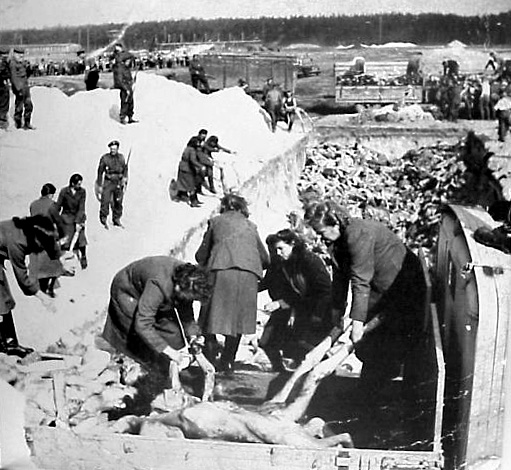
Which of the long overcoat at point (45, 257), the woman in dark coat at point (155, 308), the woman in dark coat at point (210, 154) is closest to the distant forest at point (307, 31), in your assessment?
the woman in dark coat at point (210, 154)

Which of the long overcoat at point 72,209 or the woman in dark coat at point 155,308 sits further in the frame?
the long overcoat at point 72,209

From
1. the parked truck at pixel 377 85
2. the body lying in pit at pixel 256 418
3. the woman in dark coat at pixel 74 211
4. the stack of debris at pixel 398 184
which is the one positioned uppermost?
the parked truck at pixel 377 85

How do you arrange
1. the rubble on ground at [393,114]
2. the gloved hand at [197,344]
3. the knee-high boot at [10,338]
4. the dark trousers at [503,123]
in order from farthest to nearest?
1. the knee-high boot at [10,338]
2. the gloved hand at [197,344]
3. the rubble on ground at [393,114]
4. the dark trousers at [503,123]

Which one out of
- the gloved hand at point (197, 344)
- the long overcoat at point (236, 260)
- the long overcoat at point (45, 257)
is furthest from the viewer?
the long overcoat at point (45, 257)

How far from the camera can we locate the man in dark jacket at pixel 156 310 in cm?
369

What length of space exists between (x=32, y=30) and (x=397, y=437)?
91.0 inches

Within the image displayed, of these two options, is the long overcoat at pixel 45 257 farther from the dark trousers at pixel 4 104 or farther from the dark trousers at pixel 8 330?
the dark trousers at pixel 4 104

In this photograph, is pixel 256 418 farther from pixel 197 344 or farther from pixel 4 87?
pixel 4 87

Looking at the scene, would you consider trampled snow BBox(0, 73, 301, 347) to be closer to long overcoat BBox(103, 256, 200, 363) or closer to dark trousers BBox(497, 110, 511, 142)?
long overcoat BBox(103, 256, 200, 363)

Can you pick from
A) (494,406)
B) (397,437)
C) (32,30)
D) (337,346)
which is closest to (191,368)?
(337,346)

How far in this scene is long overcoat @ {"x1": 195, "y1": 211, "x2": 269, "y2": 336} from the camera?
11.9ft

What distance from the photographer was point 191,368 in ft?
12.3

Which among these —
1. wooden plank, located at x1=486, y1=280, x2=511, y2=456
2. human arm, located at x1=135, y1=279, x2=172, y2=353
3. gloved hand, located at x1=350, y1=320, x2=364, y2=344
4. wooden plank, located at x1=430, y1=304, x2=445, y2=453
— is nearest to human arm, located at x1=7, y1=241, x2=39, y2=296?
human arm, located at x1=135, y1=279, x2=172, y2=353

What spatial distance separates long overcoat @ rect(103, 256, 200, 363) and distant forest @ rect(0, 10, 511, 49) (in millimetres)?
954
